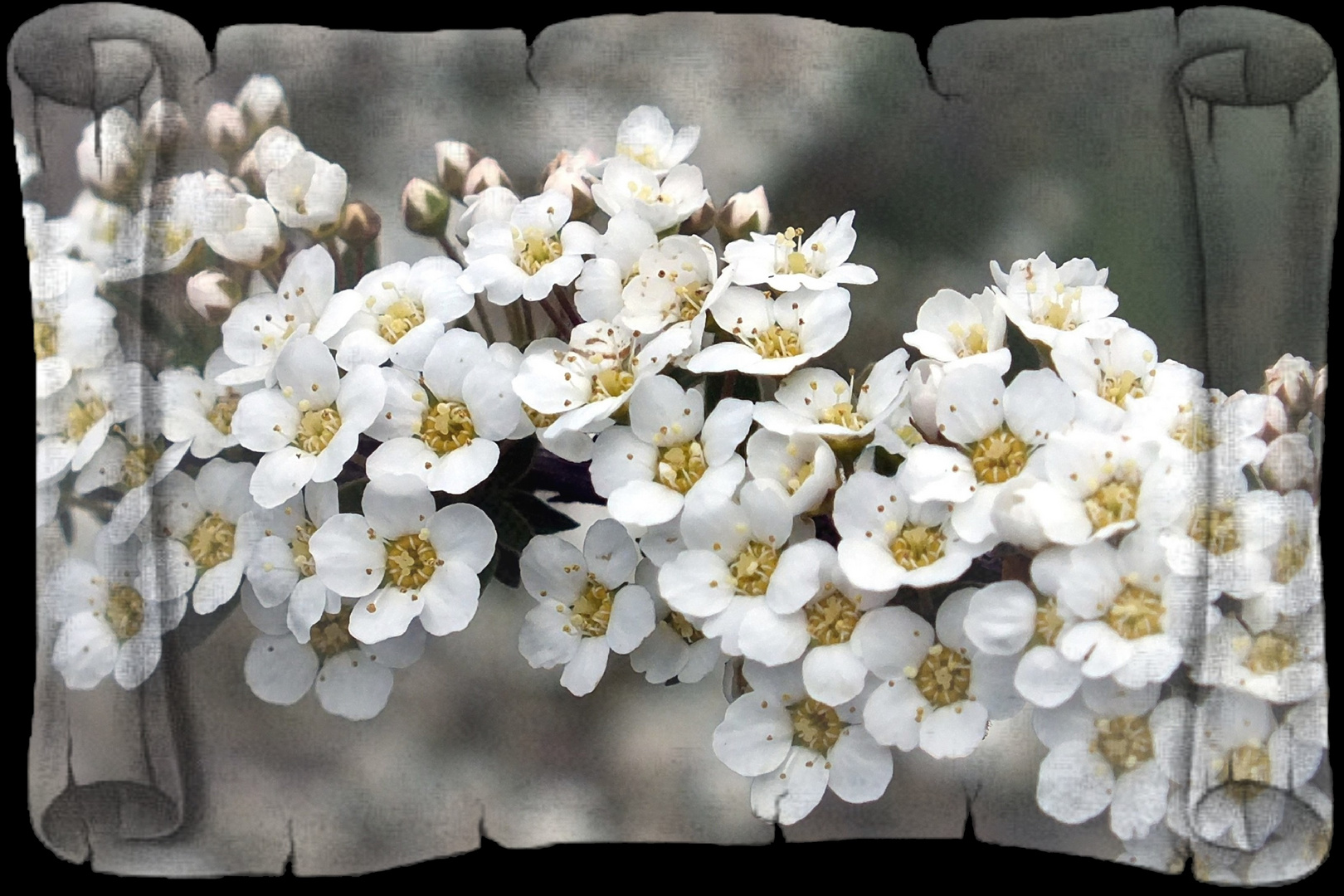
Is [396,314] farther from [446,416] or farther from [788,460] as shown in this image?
[788,460]

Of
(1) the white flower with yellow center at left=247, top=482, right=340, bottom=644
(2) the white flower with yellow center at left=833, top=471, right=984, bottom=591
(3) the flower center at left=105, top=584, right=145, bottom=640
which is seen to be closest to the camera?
(2) the white flower with yellow center at left=833, top=471, right=984, bottom=591

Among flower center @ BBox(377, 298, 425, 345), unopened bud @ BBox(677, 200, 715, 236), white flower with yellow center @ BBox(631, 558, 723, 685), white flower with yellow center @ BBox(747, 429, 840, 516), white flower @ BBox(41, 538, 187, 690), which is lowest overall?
white flower @ BBox(41, 538, 187, 690)

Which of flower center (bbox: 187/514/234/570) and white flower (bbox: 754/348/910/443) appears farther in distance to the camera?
flower center (bbox: 187/514/234/570)

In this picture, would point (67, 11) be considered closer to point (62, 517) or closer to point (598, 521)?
point (62, 517)

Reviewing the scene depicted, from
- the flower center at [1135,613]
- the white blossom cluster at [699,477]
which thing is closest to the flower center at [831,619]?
the white blossom cluster at [699,477]

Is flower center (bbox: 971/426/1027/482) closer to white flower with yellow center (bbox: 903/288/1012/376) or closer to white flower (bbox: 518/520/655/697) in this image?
white flower with yellow center (bbox: 903/288/1012/376)

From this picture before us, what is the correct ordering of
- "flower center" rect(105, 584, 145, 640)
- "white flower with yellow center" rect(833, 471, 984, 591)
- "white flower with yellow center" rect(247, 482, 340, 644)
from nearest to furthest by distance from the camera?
"white flower with yellow center" rect(833, 471, 984, 591), "white flower with yellow center" rect(247, 482, 340, 644), "flower center" rect(105, 584, 145, 640)

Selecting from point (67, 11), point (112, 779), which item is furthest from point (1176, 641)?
point (67, 11)

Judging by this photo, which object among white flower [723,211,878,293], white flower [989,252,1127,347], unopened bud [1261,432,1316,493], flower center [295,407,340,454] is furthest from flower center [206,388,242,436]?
unopened bud [1261,432,1316,493]
